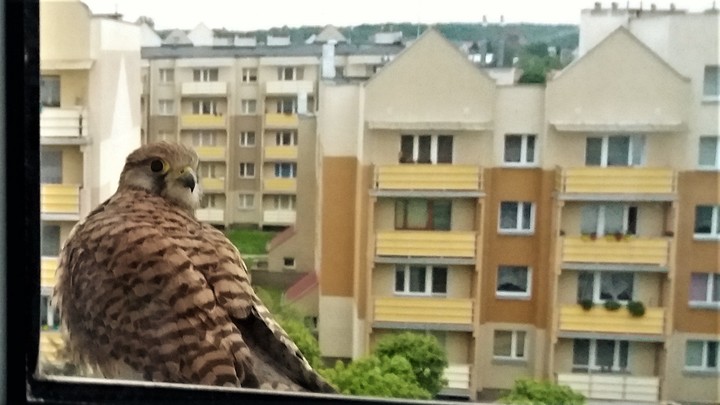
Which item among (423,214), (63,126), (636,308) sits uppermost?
(63,126)

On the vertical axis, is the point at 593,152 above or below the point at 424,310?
above

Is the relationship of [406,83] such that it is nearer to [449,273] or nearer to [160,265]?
[449,273]

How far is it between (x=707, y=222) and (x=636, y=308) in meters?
0.14

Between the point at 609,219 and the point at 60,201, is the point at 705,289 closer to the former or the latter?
the point at 609,219

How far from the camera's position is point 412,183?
107 centimetres

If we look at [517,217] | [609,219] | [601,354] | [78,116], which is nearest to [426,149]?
[517,217]

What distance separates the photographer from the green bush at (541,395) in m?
1.03

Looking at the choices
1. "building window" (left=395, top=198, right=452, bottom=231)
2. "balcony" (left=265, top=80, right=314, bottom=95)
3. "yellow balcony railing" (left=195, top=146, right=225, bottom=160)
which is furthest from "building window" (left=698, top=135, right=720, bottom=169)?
"yellow balcony railing" (left=195, top=146, right=225, bottom=160)

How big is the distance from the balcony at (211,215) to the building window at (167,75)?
187 millimetres

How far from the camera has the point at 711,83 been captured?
1002 mm

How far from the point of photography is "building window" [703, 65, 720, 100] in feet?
3.28

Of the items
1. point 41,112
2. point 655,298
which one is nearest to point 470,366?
point 655,298

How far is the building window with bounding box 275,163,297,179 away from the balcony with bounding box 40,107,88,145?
0.26 m

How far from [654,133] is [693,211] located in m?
0.11
